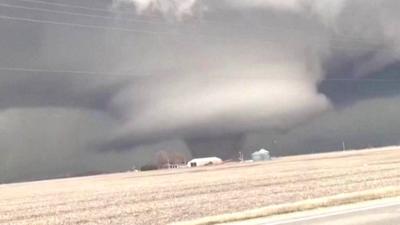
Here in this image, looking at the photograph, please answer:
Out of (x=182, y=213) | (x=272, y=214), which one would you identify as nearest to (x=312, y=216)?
(x=272, y=214)

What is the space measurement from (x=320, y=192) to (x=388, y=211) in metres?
12.3

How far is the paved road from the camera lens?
1532 cm

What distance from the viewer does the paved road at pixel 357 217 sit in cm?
1532

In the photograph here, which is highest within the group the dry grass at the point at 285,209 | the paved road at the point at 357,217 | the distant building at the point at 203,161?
the distant building at the point at 203,161

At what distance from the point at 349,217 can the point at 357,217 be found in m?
0.23

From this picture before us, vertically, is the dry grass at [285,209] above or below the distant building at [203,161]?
below

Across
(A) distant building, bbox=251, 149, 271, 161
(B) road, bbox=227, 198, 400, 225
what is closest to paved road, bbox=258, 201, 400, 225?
(B) road, bbox=227, 198, 400, 225

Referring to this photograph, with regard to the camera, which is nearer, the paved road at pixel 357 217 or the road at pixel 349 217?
the paved road at pixel 357 217

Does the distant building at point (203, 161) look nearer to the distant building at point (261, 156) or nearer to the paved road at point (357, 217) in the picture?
the distant building at point (261, 156)

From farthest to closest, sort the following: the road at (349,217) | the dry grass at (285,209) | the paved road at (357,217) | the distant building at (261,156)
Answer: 1. the distant building at (261,156)
2. the dry grass at (285,209)
3. the road at (349,217)
4. the paved road at (357,217)

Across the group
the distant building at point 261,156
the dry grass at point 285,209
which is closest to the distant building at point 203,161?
the distant building at point 261,156

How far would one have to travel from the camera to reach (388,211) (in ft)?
56.9

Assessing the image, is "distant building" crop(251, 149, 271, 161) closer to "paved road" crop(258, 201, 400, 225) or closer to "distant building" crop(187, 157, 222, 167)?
"distant building" crop(187, 157, 222, 167)

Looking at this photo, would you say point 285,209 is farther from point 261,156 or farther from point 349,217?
point 261,156
